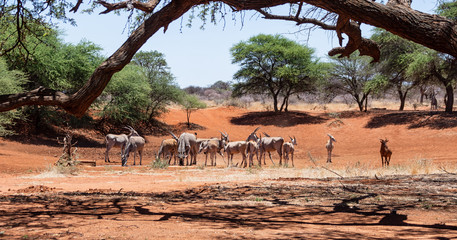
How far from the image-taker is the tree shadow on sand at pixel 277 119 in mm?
40938

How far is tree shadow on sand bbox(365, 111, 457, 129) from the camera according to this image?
1222 inches

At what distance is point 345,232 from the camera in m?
4.44

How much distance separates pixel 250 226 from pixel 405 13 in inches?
131

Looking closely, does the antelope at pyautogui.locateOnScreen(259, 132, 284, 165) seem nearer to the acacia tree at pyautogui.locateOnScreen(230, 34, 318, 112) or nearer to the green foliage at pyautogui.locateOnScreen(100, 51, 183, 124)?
the green foliage at pyautogui.locateOnScreen(100, 51, 183, 124)

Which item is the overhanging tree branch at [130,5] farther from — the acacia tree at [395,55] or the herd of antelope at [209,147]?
the acacia tree at [395,55]

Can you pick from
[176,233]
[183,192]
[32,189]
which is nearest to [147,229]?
[176,233]

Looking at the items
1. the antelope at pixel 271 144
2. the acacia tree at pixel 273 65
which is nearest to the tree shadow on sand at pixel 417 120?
the acacia tree at pixel 273 65

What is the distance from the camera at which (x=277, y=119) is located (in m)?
42.7

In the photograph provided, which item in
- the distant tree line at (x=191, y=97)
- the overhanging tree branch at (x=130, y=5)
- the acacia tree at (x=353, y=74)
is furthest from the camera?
the acacia tree at (x=353, y=74)

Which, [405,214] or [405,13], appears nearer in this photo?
[405,13]

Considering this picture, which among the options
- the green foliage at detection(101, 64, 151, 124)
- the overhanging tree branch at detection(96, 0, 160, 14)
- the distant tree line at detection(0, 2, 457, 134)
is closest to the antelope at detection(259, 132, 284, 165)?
the distant tree line at detection(0, 2, 457, 134)

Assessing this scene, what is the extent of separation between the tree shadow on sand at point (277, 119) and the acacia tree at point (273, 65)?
1.73 meters

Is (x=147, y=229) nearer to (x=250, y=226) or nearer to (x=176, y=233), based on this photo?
(x=176, y=233)

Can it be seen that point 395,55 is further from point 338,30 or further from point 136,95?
point 338,30
